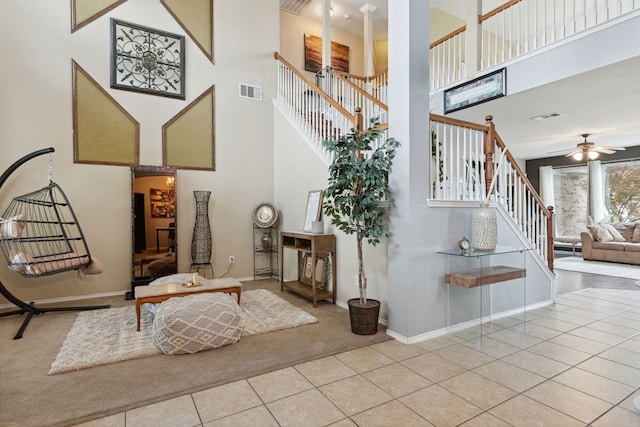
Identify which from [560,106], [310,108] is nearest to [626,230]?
[560,106]

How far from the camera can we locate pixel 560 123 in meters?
6.36

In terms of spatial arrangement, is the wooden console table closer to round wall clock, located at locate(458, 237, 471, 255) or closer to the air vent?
round wall clock, located at locate(458, 237, 471, 255)

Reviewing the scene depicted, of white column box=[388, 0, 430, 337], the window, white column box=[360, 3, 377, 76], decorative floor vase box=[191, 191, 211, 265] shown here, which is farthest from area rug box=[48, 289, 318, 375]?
the window

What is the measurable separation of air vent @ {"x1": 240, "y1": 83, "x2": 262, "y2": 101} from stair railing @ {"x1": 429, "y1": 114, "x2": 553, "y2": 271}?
130 inches

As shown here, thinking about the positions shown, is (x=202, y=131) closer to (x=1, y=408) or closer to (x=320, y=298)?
(x=320, y=298)

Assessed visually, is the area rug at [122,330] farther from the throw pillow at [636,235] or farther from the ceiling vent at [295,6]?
the throw pillow at [636,235]

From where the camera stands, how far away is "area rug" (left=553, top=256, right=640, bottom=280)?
247 inches

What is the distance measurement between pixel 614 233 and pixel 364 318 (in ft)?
25.7

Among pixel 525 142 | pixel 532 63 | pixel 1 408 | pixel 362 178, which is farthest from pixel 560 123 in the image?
pixel 1 408

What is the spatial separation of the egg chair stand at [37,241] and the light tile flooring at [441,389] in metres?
2.37

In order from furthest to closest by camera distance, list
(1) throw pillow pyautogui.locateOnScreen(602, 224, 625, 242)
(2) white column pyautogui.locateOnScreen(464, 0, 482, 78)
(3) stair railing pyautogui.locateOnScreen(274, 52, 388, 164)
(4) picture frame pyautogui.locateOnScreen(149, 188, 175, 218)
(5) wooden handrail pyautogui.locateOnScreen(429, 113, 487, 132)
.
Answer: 1. (1) throw pillow pyautogui.locateOnScreen(602, 224, 625, 242)
2. (2) white column pyautogui.locateOnScreen(464, 0, 482, 78)
3. (4) picture frame pyautogui.locateOnScreen(149, 188, 175, 218)
4. (3) stair railing pyautogui.locateOnScreen(274, 52, 388, 164)
5. (5) wooden handrail pyautogui.locateOnScreen(429, 113, 487, 132)

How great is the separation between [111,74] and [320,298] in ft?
13.8

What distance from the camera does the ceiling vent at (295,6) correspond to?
688 cm

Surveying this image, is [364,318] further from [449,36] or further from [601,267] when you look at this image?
[601,267]
